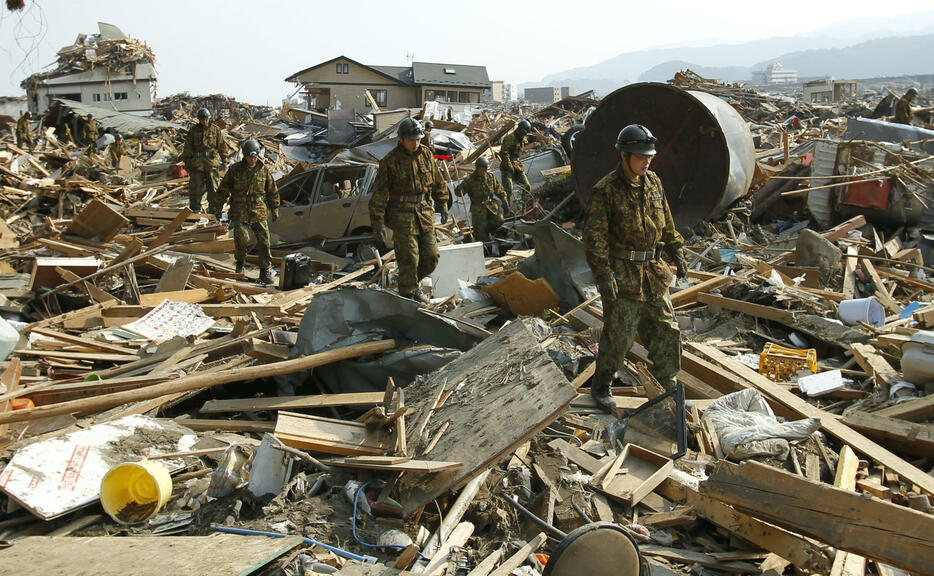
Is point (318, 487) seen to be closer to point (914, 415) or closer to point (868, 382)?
point (914, 415)

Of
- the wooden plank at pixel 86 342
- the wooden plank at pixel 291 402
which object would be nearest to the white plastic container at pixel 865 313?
the wooden plank at pixel 291 402

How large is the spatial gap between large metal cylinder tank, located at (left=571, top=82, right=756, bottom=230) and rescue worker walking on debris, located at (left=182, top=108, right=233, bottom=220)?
670 centimetres

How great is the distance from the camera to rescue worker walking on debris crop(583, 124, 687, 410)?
449 cm

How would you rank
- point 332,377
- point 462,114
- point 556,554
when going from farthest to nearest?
1. point 462,114
2. point 332,377
3. point 556,554

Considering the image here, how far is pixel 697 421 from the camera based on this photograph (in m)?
4.34

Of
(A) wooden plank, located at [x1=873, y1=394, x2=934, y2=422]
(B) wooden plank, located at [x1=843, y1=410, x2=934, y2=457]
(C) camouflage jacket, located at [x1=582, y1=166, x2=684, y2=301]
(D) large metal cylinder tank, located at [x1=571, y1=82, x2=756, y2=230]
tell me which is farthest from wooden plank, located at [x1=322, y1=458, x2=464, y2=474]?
(D) large metal cylinder tank, located at [x1=571, y1=82, x2=756, y2=230]

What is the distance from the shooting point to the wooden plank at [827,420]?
365 centimetres

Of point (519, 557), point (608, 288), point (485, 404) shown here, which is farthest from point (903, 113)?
point (519, 557)

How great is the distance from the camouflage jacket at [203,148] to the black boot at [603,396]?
9.32 metres

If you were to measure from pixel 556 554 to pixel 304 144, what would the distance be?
20.3 meters

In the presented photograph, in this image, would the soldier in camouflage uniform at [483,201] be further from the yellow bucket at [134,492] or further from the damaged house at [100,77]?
the damaged house at [100,77]

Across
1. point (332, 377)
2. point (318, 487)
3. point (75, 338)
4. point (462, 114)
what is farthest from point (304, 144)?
point (318, 487)

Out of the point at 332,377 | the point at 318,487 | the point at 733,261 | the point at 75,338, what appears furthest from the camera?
the point at 733,261

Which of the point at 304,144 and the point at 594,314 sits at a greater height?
the point at 304,144
